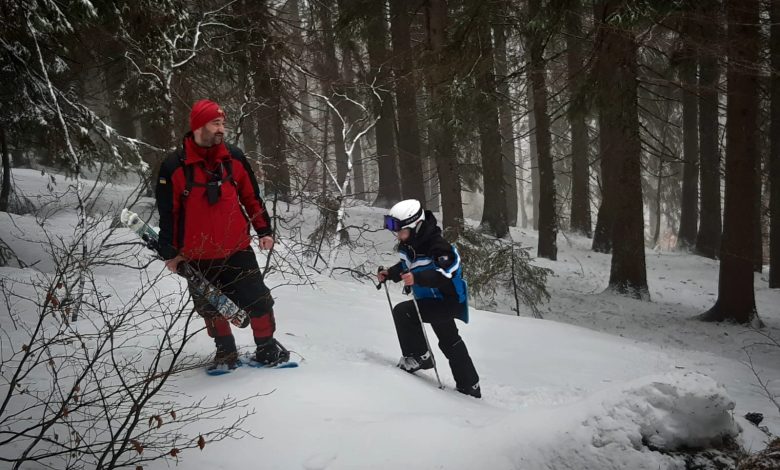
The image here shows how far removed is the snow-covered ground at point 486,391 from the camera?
2.71 metres

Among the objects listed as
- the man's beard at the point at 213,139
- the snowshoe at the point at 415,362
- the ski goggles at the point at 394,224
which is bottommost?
the snowshoe at the point at 415,362

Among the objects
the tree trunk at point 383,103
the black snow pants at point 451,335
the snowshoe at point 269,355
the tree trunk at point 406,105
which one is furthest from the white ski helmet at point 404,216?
the tree trunk at point 406,105

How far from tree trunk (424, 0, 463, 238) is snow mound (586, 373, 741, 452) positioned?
7754 mm

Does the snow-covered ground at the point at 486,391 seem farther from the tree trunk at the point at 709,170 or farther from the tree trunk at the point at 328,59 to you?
the tree trunk at the point at 709,170

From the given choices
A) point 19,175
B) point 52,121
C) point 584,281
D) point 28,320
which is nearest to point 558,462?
point 28,320

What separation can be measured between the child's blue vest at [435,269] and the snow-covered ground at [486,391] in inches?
28.7

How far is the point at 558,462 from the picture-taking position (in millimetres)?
2584

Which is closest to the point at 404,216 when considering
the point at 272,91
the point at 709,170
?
the point at 272,91

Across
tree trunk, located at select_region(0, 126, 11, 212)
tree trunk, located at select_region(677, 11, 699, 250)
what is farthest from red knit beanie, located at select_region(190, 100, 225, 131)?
tree trunk, located at select_region(677, 11, 699, 250)

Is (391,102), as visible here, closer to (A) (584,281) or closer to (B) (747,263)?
(A) (584,281)

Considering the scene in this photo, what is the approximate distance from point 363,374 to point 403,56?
10.5m

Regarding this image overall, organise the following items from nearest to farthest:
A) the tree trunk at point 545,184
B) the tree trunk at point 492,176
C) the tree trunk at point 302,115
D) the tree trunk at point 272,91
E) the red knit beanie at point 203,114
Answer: the red knit beanie at point 203,114 → the tree trunk at point 272,91 → the tree trunk at point 302,115 → the tree trunk at point 545,184 → the tree trunk at point 492,176

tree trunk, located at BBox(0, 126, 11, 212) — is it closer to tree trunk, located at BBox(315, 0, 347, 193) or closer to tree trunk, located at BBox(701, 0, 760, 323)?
tree trunk, located at BBox(315, 0, 347, 193)

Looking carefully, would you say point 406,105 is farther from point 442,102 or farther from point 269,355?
point 269,355
